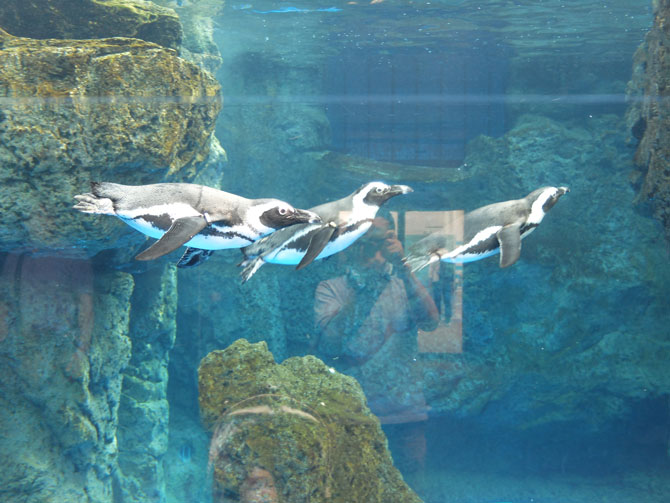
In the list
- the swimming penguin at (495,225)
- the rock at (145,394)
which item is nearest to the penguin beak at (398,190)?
the swimming penguin at (495,225)

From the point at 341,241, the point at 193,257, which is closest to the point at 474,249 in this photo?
the point at 341,241

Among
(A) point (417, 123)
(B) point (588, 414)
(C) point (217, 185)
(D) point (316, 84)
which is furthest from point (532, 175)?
(D) point (316, 84)

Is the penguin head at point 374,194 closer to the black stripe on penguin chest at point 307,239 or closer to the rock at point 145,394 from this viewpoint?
the black stripe on penguin chest at point 307,239

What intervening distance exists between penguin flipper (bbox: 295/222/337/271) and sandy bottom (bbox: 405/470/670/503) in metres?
7.02

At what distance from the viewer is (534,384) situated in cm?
872

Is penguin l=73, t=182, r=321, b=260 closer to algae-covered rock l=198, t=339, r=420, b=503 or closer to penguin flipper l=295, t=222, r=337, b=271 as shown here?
penguin flipper l=295, t=222, r=337, b=271

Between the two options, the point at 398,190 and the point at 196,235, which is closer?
the point at 196,235

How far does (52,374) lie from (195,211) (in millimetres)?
3949

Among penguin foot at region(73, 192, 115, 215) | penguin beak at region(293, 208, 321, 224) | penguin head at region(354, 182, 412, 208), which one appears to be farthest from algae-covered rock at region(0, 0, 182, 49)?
penguin beak at region(293, 208, 321, 224)

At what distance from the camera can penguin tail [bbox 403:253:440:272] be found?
3736 mm

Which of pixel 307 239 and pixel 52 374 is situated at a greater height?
pixel 307 239

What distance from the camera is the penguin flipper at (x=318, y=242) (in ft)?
9.16

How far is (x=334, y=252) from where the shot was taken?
11.7ft

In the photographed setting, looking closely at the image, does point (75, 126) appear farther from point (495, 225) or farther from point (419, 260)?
point (495, 225)
